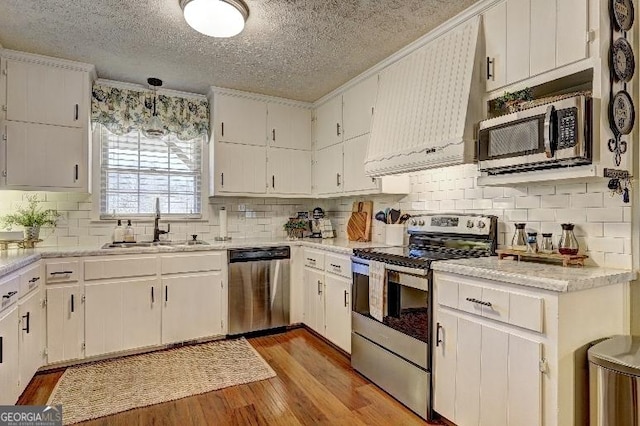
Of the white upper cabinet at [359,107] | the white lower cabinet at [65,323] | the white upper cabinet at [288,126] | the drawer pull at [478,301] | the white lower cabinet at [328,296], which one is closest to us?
the drawer pull at [478,301]

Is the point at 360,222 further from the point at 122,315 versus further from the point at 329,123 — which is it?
the point at 122,315

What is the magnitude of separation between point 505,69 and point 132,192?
11.3 ft

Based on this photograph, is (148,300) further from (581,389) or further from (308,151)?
(581,389)

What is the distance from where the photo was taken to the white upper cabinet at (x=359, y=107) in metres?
3.33

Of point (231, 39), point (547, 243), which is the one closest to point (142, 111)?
point (231, 39)

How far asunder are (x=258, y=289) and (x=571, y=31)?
3057 mm

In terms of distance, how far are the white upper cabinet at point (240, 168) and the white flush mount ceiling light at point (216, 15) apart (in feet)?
5.33

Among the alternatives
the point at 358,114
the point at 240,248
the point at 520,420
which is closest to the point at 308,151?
the point at 358,114

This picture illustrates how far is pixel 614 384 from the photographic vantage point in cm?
151

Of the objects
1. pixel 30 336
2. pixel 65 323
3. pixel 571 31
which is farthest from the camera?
pixel 65 323

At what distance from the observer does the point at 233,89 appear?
3.87 metres

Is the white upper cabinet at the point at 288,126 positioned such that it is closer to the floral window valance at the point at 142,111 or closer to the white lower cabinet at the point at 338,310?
the floral window valance at the point at 142,111

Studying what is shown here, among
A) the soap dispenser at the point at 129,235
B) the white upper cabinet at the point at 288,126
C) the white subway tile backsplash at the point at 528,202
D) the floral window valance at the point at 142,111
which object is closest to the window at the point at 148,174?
the floral window valance at the point at 142,111

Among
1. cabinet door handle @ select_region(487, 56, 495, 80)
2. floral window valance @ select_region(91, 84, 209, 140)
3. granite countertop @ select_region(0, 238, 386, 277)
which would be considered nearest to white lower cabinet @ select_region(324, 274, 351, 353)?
granite countertop @ select_region(0, 238, 386, 277)
